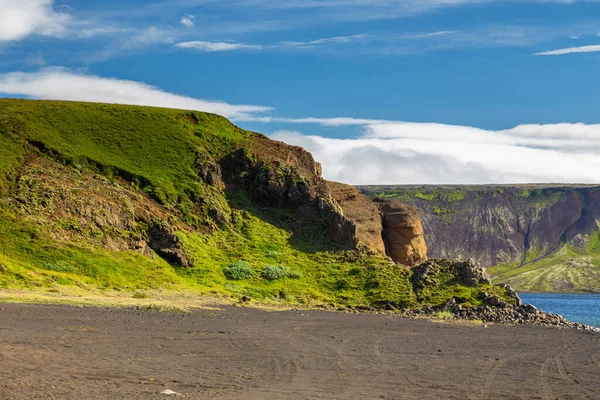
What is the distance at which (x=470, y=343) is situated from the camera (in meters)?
33.7

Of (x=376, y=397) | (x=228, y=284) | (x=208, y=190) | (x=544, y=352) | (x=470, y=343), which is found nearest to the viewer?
(x=376, y=397)

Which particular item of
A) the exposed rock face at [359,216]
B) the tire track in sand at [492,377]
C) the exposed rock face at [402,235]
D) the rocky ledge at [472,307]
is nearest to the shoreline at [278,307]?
the rocky ledge at [472,307]

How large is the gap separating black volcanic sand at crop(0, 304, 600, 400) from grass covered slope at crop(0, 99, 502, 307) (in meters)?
15.9

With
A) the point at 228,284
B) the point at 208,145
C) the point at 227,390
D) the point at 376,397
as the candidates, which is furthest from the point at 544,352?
the point at 208,145

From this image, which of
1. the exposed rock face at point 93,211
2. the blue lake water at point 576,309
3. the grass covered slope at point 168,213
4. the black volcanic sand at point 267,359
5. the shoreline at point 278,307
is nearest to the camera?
the black volcanic sand at point 267,359

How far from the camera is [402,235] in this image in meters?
75.4

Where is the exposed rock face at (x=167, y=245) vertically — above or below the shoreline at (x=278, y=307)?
above

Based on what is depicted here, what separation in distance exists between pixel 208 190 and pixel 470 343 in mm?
42628

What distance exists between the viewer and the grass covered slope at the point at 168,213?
53469 mm

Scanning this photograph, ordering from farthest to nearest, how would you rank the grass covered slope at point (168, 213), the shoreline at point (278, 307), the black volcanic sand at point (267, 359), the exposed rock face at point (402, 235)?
the exposed rock face at point (402, 235), the grass covered slope at point (168, 213), the shoreline at point (278, 307), the black volcanic sand at point (267, 359)

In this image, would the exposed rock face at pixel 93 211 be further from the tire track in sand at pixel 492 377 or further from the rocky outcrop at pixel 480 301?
the tire track in sand at pixel 492 377

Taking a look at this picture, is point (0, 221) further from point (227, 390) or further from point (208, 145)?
point (227, 390)

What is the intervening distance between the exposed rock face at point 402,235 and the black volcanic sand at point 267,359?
3472cm

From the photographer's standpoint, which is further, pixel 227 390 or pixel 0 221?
pixel 0 221
